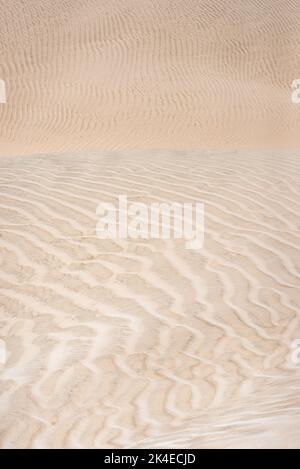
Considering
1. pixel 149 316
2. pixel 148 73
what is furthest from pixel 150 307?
pixel 148 73

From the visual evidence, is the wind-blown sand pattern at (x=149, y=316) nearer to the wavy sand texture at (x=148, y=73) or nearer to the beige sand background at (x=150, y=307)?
the beige sand background at (x=150, y=307)

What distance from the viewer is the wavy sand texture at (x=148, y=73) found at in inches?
680

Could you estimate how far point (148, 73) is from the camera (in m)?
20.0

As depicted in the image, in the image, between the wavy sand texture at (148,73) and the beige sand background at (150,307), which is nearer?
the beige sand background at (150,307)

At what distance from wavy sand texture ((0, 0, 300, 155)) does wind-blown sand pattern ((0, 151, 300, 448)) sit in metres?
9.48

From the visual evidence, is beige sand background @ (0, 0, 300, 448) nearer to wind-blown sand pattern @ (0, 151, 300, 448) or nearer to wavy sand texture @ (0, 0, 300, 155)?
wind-blown sand pattern @ (0, 151, 300, 448)

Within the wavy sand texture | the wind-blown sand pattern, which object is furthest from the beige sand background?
the wavy sand texture

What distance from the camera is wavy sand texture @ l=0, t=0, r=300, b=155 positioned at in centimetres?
1728

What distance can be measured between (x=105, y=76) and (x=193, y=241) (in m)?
14.6

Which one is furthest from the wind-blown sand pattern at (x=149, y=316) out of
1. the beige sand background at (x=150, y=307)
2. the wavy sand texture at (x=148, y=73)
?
the wavy sand texture at (x=148, y=73)

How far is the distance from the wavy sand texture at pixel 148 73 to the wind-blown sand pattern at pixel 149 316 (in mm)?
9485

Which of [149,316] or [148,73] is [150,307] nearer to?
[149,316]

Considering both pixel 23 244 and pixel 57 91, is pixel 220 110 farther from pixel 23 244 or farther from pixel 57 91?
pixel 23 244
